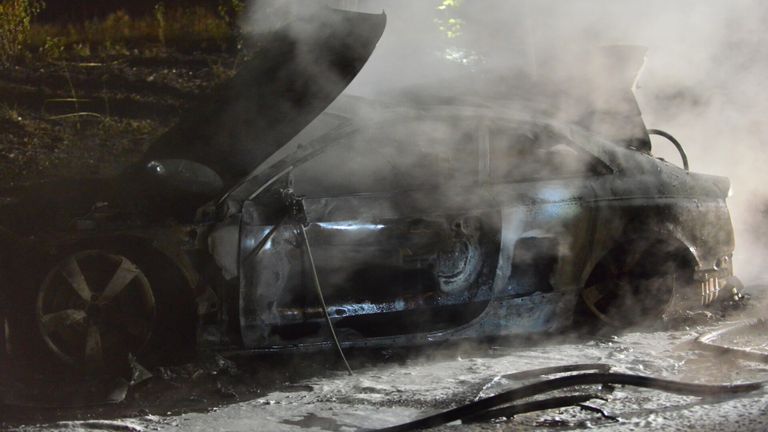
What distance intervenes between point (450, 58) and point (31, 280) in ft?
25.3

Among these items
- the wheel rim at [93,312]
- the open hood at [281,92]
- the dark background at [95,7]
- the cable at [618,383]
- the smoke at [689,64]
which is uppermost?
the dark background at [95,7]

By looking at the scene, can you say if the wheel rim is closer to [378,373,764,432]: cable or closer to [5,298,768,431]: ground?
[5,298,768,431]: ground

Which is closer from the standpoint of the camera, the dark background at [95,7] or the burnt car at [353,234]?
the burnt car at [353,234]

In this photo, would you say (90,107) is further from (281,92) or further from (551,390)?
(551,390)

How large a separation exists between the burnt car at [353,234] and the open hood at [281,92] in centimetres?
2

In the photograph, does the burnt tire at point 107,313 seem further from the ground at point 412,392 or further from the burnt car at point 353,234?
the ground at point 412,392

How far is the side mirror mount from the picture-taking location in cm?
355

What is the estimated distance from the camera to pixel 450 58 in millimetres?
10383

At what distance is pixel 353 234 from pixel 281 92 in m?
1.12

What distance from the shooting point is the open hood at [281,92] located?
13.3 feet

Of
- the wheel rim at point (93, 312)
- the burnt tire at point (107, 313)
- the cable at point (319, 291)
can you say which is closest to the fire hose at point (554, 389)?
the cable at point (319, 291)

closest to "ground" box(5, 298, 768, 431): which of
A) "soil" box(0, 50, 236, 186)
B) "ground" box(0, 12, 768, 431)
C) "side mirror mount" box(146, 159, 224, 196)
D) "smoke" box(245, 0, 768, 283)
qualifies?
"ground" box(0, 12, 768, 431)

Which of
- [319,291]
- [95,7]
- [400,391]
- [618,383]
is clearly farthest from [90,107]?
[618,383]

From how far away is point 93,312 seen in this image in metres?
3.52
